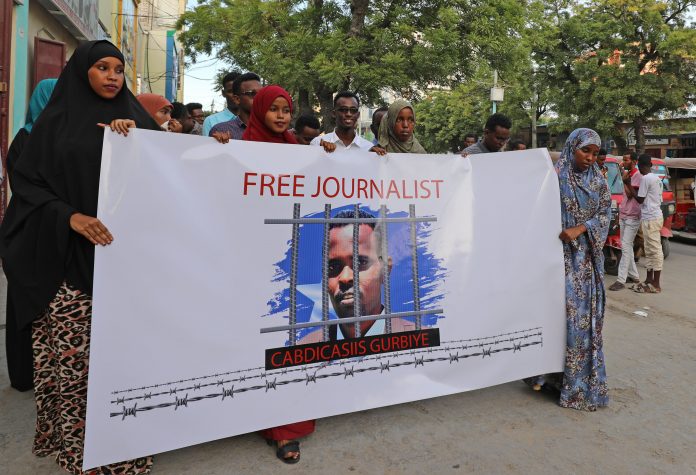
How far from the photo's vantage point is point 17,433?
2.71 meters

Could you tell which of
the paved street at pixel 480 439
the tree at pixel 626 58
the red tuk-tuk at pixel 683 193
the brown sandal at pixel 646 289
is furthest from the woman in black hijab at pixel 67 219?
the tree at pixel 626 58

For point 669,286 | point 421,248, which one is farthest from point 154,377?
point 669,286

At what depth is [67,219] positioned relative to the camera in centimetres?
214

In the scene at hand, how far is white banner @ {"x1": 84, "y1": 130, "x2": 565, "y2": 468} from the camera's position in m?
2.20

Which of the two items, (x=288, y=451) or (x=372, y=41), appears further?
(x=372, y=41)

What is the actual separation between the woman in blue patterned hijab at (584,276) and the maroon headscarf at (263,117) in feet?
5.77

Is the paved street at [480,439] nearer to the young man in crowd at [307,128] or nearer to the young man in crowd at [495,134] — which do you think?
the young man in crowd at [495,134]

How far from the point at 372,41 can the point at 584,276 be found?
8880 millimetres

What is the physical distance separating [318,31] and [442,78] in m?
2.97

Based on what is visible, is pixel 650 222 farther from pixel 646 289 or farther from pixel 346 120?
Result: pixel 346 120

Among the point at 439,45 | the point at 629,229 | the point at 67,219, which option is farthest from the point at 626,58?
the point at 67,219

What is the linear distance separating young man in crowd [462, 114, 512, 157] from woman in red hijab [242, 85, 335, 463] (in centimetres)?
144

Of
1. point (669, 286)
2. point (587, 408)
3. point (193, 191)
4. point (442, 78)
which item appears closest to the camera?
point (193, 191)

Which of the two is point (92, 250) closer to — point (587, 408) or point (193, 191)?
point (193, 191)
